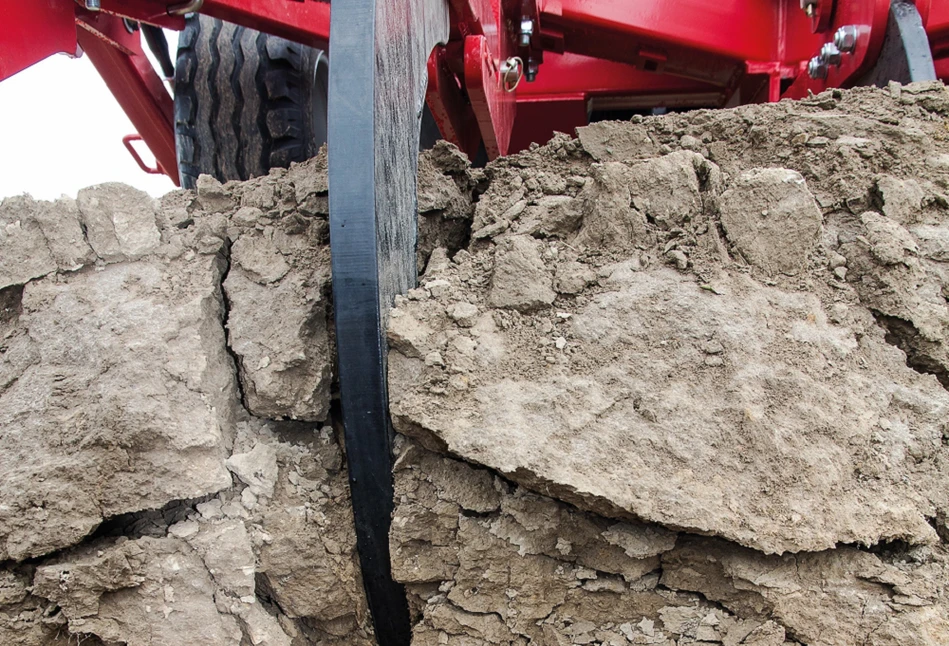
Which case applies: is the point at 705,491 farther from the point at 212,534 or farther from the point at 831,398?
the point at 212,534

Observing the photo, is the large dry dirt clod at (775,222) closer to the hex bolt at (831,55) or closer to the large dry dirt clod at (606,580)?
the large dry dirt clod at (606,580)

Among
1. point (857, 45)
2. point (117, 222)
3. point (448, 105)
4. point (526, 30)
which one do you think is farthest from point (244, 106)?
point (857, 45)

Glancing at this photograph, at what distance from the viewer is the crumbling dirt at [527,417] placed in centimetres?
108

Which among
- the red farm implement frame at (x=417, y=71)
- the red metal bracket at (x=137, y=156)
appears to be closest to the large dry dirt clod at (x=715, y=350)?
the red farm implement frame at (x=417, y=71)

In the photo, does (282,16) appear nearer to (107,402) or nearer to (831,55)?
(107,402)

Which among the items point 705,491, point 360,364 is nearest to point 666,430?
point 705,491

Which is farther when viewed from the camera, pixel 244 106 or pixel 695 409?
pixel 244 106

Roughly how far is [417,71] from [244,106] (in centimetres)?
138

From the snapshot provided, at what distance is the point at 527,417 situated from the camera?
45.1 inches

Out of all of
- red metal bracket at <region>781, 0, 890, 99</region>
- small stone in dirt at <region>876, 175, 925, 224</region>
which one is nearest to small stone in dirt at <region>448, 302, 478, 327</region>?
small stone in dirt at <region>876, 175, 925, 224</region>

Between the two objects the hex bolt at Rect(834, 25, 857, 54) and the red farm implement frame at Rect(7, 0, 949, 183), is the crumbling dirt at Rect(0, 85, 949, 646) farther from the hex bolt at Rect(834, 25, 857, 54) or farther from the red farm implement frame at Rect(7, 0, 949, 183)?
the hex bolt at Rect(834, 25, 857, 54)

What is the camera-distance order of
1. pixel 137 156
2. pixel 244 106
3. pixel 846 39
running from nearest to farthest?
pixel 846 39, pixel 244 106, pixel 137 156

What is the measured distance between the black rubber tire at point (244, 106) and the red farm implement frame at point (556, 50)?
0.26 meters

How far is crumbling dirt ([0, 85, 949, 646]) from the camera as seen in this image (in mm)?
1083
